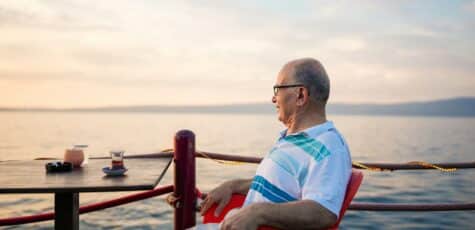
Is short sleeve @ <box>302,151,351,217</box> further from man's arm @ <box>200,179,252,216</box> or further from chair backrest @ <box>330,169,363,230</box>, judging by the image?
man's arm @ <box>200,179,252,216</box>

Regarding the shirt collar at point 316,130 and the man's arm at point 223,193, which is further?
the man's arm at point 223,193

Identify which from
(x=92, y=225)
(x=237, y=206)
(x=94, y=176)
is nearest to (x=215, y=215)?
(x=237, y=206)

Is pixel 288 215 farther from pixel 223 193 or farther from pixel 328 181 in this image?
pixel 223 193

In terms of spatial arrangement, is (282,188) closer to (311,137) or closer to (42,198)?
(311,137)

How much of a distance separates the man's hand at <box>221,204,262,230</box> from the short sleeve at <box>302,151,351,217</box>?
0.21 meters

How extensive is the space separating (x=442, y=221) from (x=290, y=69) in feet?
45.4

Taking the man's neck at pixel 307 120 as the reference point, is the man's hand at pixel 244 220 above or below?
below

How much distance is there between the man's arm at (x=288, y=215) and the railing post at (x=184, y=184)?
137 centimetres

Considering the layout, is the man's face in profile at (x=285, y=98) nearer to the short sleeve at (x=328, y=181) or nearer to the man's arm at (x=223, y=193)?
the short sleeve at (x=328, y=181)

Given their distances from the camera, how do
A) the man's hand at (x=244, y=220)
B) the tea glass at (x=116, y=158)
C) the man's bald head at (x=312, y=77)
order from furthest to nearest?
the tea glass at (x=116, y=158) < the man's bald head at (x=312, y=77) < the man's hand at (x=244, y=220)

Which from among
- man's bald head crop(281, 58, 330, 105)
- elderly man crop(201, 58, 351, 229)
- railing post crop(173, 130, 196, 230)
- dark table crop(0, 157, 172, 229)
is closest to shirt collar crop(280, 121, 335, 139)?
elderly man crop(201, 58, 351, 229)

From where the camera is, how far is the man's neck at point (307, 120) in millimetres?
2002

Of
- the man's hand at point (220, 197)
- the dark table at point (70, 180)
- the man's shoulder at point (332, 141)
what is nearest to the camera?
the man's shoulder at point (332, 141)

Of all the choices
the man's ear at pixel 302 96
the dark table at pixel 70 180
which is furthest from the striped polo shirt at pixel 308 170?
the dark table at pixel 70 180
